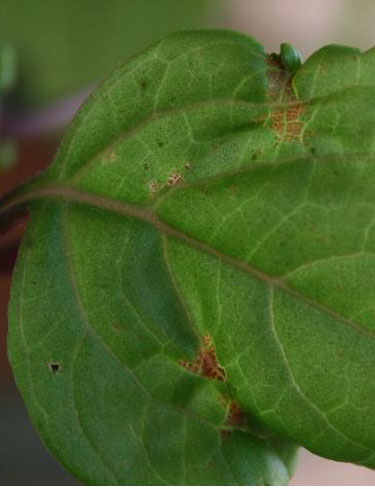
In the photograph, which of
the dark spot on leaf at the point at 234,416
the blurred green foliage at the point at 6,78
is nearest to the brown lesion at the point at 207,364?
the dark spot on leaf at the point at 234,416

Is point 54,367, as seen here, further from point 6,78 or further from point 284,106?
point 6,78

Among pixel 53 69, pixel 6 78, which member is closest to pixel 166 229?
pixel 6 78

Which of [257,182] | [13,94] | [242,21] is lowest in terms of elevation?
[257,182]

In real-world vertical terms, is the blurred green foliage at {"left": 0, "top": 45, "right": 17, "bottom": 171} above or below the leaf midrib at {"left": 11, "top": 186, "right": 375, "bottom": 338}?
above

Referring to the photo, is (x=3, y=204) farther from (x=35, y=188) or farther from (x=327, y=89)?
(x=327, y=89)

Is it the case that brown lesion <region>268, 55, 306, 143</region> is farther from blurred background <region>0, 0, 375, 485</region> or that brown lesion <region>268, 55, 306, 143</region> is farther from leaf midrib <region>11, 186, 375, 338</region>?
blurred background <region>0, 0, 375, 485</region>

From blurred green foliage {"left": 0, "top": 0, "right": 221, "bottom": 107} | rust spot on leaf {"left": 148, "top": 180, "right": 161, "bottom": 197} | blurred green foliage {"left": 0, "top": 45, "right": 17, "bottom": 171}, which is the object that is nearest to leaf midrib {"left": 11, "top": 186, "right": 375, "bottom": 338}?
rust spot on leaf {"left": 148, "top": 180, "right": 161, "bottom": 197}

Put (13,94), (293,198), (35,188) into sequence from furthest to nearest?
1. (13,94)
2. (35,188)
3. (293,198)

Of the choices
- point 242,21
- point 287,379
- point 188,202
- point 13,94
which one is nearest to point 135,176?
point 188,202
